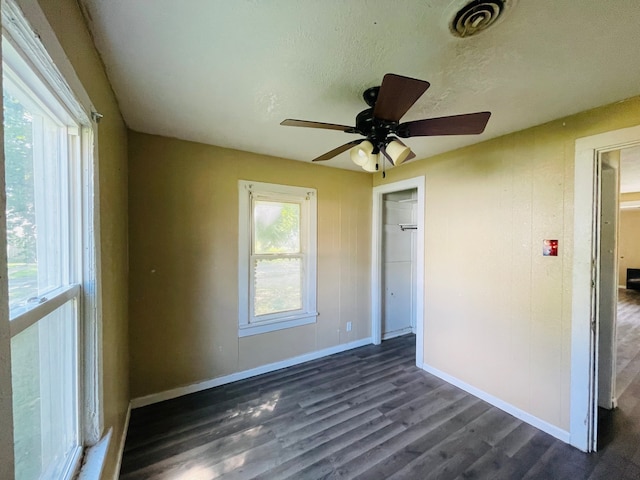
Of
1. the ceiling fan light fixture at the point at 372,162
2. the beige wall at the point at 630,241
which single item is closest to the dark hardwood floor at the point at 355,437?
the ceiling fan light fixture at the point at 372,162

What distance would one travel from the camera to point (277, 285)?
2.96 m

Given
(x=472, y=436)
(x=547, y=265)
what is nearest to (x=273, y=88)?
(x=547, y=265)

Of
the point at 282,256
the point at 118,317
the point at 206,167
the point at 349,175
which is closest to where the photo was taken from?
the point at 118,317

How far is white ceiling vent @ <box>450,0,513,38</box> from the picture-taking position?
1.00 metres

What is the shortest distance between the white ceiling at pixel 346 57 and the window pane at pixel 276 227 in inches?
41.7

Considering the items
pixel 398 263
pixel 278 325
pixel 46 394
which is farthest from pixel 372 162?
pixel 398 263

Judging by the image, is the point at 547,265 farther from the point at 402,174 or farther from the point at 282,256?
the point at 282,256

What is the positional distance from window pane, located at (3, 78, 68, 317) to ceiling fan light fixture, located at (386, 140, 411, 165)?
1513 mm

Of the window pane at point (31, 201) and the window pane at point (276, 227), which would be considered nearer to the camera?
the window pane at point (31, 201)

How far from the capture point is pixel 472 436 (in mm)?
1943

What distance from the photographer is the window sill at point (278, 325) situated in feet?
8.98

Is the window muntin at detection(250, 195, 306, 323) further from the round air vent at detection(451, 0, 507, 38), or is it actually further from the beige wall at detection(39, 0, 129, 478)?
the round air vent at detection(451, 0, 507, 38)

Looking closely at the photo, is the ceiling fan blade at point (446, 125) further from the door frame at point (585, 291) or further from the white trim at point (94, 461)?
the white trim at point (94, 461)

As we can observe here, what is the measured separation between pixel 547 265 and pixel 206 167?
299cm
